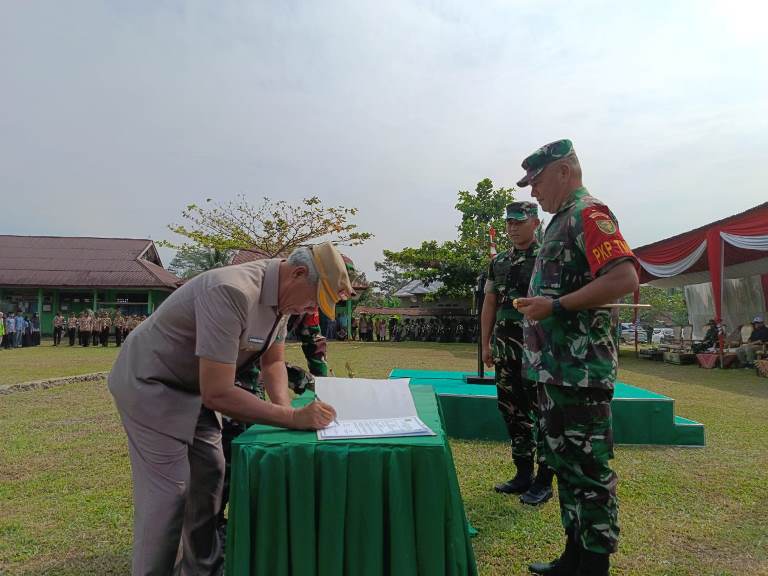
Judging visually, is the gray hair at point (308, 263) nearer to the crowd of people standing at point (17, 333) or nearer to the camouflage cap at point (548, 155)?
the camouflage cap at point (548, 155)

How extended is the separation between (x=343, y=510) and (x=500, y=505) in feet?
6.41

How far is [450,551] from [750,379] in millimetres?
11002

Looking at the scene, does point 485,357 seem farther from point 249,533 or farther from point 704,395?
point 704,395

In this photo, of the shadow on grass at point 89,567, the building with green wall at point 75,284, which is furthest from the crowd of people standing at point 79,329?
the shadow on grass at point 89,567

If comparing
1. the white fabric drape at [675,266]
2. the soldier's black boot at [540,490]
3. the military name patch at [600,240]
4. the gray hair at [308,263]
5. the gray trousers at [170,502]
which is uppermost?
the white fabric drape at [675,266]

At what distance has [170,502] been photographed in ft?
5.46

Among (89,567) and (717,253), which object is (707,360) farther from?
(89,567)

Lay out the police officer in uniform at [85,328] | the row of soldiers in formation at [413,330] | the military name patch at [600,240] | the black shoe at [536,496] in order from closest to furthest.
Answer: the military name patch at [600,240]
the black shoe at [536,496]
the police officer in uniform at [85,328]
the row of soldiers in formation at [413,330]

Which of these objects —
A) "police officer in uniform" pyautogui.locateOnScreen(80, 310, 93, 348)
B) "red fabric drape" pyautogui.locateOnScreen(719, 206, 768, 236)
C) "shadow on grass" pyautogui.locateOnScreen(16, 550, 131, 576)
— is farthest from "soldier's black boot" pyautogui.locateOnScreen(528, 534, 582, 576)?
"police officer in uniform" pyautogui.locateOnScreen(80, 310, 93, 348)

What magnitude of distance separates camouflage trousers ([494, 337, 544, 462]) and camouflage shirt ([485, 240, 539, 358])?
2.9 inches

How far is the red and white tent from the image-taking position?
10816 mm

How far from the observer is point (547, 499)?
314cm

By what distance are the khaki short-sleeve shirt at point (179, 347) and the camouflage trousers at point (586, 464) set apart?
122cm

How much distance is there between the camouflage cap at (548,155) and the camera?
2.13m
